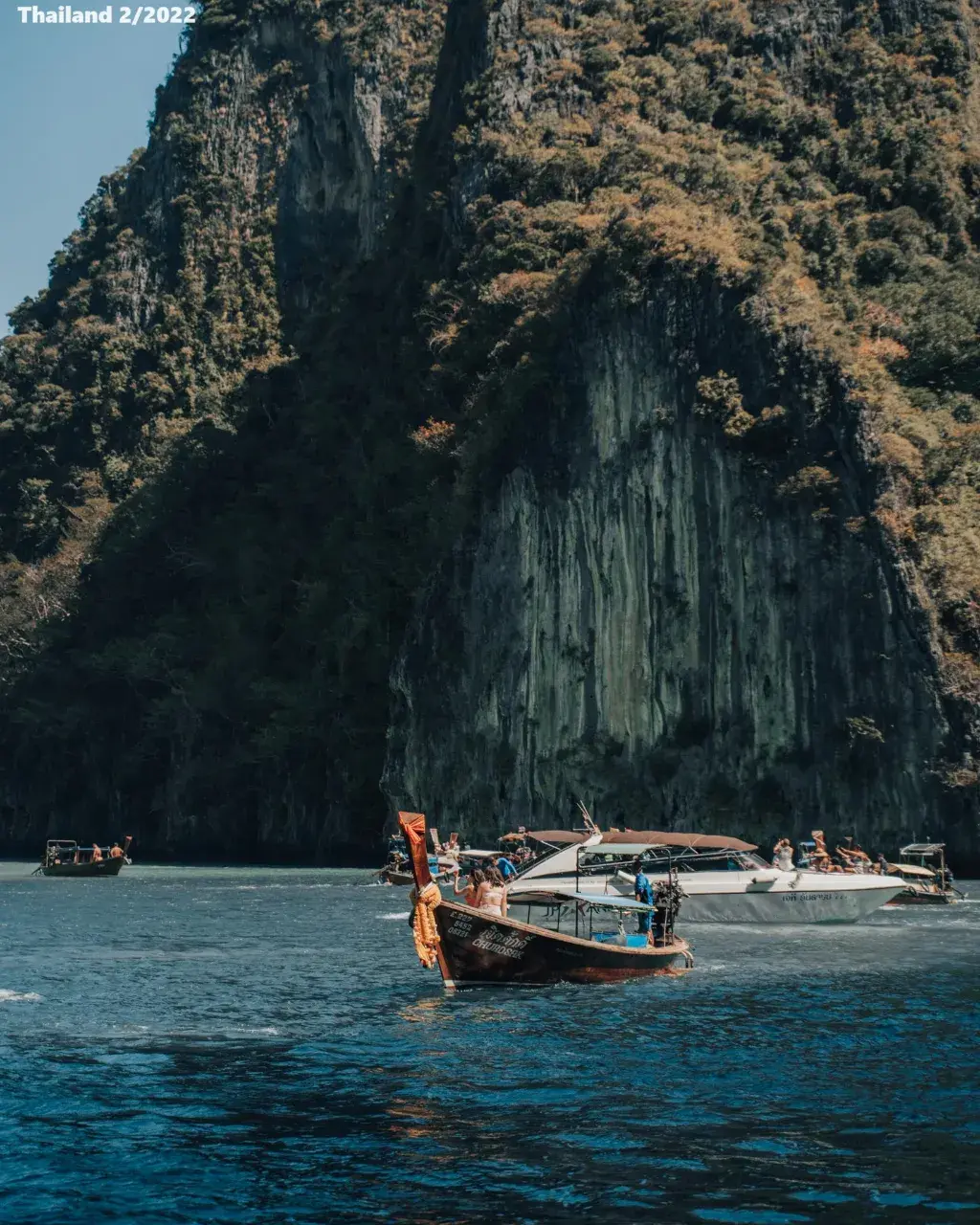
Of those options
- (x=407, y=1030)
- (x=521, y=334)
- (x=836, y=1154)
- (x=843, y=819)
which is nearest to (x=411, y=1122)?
(x=836, y=1154)

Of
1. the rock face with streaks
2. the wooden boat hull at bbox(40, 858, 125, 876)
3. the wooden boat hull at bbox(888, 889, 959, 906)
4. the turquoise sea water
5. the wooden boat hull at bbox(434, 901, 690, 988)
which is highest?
the rock face with streaks

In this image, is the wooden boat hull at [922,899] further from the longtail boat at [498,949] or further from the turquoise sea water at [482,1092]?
the longtail boat at [498,949]

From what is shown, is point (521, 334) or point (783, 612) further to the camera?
point (521, 334)

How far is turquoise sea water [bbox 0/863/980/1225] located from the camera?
16812 mm

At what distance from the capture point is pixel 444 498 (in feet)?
291

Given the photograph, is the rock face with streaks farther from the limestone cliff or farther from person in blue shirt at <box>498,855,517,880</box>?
person in blue shirt at <box>498,855,517,880</box>

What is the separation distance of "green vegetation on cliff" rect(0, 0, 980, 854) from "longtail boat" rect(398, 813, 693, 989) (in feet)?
122

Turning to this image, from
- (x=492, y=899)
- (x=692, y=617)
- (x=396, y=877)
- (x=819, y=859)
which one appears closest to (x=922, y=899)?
(x=819, y=859)

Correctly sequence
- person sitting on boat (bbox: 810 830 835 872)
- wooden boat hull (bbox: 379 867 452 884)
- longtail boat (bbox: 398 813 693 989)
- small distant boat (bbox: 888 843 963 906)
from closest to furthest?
longtail boat (bbox: 398 813 693 989)
person sitting on boat (bbox: 810 830 835 872)
small distant boat (bbox: 888 843 963 906)
wooden boat hull (bbox: 379 867 452 884)

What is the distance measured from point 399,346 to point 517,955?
77.0m

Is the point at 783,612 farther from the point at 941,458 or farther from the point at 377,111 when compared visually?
the point at 377,111

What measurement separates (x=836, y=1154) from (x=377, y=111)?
114 meters

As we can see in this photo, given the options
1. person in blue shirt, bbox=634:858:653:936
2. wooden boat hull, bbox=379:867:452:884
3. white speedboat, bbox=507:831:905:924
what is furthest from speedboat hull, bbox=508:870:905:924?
wooden boat hull, bbox=379:867:452:884

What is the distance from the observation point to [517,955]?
32312 millimetres
